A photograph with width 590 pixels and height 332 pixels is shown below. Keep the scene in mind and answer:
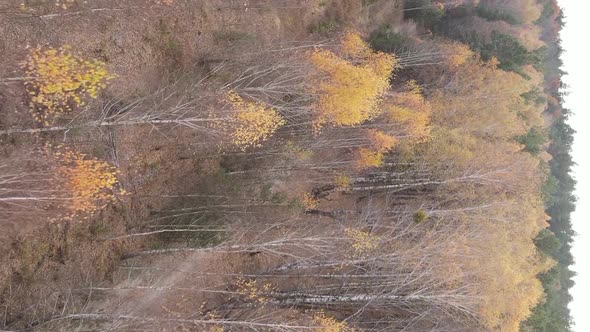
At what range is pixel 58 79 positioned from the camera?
14.2m

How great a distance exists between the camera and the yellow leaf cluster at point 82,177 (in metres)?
14.9

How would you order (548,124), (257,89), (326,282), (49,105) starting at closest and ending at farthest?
(49,105), (257,89), (326,282), (548,124)

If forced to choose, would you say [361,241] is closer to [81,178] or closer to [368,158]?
[368,158]

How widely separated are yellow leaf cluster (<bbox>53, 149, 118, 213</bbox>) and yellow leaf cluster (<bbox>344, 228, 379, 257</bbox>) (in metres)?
10.9

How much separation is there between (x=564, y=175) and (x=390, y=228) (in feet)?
93.1

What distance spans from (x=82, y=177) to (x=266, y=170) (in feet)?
29.6

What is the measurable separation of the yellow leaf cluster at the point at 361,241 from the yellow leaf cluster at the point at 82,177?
10886mm

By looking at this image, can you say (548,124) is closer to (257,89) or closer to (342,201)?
(342,201)

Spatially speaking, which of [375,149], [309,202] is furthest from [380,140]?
[309,202]

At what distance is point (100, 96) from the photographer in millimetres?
16609

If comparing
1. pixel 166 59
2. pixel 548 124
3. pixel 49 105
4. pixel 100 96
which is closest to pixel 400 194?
pixel 166 59

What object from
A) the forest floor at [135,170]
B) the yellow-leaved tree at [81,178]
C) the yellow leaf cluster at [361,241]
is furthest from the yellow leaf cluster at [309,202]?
the yellow-leaved tree at [81,178]

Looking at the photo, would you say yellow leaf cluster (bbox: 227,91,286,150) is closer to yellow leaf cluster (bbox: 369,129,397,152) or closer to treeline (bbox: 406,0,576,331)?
yellow leaf cluster (bbox: 369,129,397,152)

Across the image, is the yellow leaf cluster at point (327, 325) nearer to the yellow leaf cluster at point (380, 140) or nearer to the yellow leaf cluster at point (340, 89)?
the yellow leaf cluster at point (340, 89)
